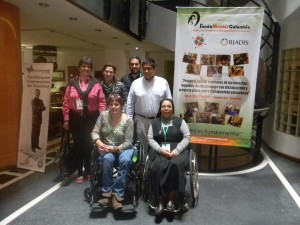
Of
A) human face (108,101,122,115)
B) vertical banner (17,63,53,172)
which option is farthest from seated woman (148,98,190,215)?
vertical banner (17,63,53,172)

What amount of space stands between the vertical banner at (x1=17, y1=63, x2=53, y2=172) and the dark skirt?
62.8 inches

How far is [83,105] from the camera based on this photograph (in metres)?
3.07

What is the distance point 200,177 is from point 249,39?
175cm

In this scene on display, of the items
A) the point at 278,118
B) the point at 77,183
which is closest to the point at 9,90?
the point at 77,183

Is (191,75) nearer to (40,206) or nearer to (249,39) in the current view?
(249,39)

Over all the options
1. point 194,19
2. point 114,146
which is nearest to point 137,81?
point 114,146

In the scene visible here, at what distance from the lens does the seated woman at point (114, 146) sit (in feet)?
8.34

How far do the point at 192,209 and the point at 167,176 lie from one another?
0.46m

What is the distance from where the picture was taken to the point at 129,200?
112 inches

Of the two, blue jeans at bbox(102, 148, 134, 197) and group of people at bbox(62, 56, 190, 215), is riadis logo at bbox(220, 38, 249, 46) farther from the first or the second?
blue jeans at bbox(102, 148, 134, 197)

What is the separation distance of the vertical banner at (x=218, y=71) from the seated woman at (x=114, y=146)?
0.92m

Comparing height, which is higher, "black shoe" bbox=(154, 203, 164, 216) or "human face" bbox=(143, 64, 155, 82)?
"human face" bbox=(143, 64, 155, 82)

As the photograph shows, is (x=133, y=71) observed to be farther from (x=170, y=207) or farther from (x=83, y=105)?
(x=170, y=207)

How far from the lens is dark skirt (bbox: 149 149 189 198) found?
8.23 ft
